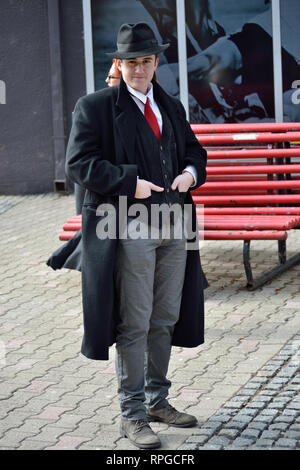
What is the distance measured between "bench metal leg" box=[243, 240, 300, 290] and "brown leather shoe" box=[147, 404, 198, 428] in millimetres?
2588

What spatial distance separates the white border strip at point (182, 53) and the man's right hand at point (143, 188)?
724cm

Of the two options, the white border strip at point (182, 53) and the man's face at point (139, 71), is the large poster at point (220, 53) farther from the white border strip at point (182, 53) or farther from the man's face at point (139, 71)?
the man's face at point (139, 71)

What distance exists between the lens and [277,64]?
11055 mm

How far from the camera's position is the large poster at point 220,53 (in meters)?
11.1

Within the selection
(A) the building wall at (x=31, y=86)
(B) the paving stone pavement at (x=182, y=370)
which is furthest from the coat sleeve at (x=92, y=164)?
(A) the building wall at (x=31, y=86)

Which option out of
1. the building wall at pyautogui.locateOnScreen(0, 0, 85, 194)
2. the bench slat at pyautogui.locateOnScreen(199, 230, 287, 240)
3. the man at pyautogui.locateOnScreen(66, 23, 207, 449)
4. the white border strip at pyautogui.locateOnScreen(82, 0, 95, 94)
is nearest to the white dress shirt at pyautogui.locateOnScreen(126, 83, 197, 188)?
the man at pyautogui.locateOnScreen(66, 23, 207, 449)

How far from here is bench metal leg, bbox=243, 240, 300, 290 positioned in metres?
6.93

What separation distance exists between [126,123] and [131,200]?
350 mm

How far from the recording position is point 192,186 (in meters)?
4.40

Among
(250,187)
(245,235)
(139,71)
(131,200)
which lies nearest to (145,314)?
(131,200)
